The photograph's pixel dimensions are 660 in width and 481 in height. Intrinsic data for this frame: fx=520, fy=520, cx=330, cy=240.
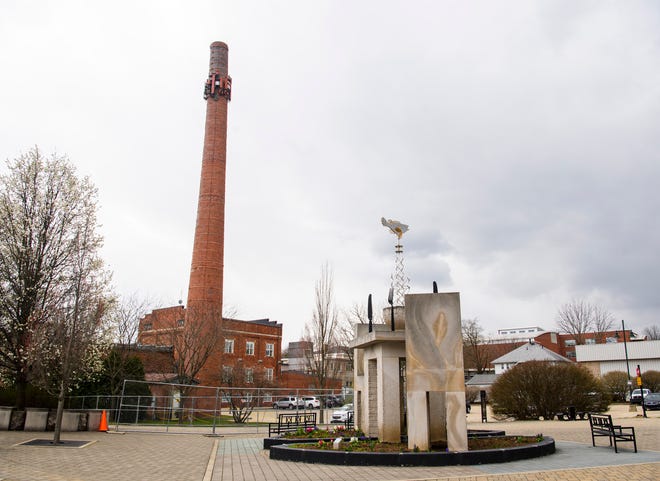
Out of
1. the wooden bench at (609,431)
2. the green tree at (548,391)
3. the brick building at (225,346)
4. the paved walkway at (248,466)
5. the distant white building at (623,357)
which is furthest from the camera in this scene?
the distant white building at (623,357)

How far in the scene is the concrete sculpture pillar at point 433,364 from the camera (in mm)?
11539

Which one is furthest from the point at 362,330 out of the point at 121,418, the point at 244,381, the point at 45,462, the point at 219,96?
the point at 219,96

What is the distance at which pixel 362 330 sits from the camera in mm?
15844

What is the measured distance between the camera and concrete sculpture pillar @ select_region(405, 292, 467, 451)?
1154 cm

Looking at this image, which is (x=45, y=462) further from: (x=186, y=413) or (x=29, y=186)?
(x=186, y=413)

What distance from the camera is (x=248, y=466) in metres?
11.3

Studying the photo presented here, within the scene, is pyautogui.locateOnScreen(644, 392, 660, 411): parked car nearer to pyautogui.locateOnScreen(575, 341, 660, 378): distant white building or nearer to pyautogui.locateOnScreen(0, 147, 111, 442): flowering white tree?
pyautogui.locateOnScreen(575, 341, 660, 378): distant white building

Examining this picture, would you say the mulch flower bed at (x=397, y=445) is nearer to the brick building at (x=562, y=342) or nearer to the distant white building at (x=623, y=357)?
the distant white building at (x=623, y=357)

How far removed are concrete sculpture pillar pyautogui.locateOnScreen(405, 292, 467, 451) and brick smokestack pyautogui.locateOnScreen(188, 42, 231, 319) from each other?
989 inches

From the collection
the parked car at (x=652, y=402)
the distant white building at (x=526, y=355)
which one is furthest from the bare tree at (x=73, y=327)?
the distant white building at (x=526, y=355)

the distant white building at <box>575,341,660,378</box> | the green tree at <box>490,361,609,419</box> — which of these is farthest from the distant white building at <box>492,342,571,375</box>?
the green tree at <box>490,361,609,419</box>

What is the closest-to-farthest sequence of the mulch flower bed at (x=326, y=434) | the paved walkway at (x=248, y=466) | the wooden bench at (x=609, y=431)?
the paved walkway at (x=248, y=466) → the wooden bench at (x=609, y=431) → the mulch flower bed at (x=326, y=434)

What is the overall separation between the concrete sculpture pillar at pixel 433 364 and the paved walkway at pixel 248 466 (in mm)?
1095

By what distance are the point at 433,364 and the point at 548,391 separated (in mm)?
17998
